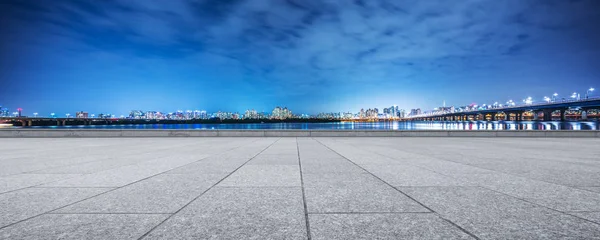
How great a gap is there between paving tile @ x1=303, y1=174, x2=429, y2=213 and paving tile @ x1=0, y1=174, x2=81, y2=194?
18.2 feet

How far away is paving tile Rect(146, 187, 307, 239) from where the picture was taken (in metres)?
3.15

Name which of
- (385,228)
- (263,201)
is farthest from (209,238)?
(385,228)

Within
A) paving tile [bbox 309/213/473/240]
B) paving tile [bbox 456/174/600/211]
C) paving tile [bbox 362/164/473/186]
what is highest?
paving tile [bbox 309/213/473/240]

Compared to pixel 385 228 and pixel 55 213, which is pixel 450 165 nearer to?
pixel 385 228

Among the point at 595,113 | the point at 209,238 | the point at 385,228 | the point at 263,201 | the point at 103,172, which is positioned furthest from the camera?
the point at 595,113

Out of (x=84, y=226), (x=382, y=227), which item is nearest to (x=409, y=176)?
(x=382, y=227)

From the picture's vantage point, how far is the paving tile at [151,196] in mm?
4086

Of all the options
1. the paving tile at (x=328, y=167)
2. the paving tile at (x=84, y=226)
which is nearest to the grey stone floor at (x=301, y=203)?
the paving tile at (x=84, y=226)

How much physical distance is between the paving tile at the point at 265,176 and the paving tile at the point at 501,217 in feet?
8.15

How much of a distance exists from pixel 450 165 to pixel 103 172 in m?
9.30

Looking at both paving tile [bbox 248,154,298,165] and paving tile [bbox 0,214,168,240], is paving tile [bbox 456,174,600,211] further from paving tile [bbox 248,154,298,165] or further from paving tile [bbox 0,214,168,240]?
paving tile [bbox 0,214,168,240]

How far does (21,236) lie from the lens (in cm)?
311

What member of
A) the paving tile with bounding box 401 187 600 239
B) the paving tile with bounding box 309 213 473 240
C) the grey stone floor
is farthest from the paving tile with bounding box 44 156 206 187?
the paving tile with bounding box 401 187 600 239

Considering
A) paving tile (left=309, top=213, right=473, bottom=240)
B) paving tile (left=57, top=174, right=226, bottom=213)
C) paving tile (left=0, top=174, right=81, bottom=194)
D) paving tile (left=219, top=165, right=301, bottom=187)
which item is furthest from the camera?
paving tile (left=219, top=165, right=301, bottom=187)
